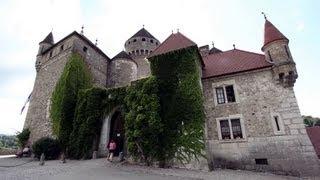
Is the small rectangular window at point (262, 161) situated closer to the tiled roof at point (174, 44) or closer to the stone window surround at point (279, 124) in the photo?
the stone window surround at point (279, 124)

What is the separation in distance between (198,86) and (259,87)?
4.37m

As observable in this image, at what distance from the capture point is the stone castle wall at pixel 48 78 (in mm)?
22016

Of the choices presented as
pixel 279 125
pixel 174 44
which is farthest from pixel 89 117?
pixel 279 125

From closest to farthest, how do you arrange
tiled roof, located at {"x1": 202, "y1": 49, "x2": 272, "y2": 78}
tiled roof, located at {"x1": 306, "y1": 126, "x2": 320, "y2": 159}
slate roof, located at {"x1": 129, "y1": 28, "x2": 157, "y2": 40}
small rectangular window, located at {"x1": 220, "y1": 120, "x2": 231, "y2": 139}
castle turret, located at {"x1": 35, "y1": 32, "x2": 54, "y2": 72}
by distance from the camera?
1. small rectangular window, located at {"x1": 220, "y1": 120, "x2": 231, "y2": 139}
2. tiled roof, located at {"x1": 202, "y1": 49, "x2": 272, "y2": 78}
3. tiled roof, located at {"x1": 306, "y1": 126, "x2": 320, "y2": 159}
4. castle turret, located at {"x1": 35, "y1": 32, "x2": 54, "y2": 72}
5. slate roof, located at {"x1": 129, "y1": 28, "x2": 157, "y2": 40}

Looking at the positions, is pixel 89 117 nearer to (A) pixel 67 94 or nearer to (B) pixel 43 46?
(A) pixel 67 94

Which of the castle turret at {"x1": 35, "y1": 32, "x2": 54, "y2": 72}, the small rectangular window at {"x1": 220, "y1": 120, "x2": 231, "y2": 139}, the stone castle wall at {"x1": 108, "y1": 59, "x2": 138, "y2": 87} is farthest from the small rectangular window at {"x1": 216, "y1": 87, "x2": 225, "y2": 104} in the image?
the castle turret at {"x1": 35, "y1": 32, "x2": 54, "y2": 72}

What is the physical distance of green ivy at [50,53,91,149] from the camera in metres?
19.1

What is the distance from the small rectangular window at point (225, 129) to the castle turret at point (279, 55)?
4555mm

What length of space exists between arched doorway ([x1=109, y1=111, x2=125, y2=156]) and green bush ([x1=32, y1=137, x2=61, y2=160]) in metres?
4.40

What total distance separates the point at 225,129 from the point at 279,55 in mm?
6369

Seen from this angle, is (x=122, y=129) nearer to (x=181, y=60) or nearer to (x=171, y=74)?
(x=171, y=74)

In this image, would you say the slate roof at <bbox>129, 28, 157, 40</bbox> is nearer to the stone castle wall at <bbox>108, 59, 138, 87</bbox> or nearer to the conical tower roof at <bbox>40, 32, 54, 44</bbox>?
the stone castle wall at <bbox>108, 59, 138, 87</bbox>

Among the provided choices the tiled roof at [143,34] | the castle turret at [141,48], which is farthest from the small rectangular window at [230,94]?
the tiled roof at [143,34]

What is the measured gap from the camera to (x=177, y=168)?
1377 centimetres
